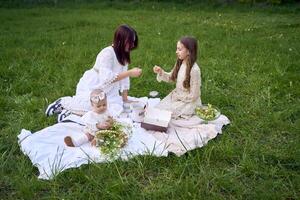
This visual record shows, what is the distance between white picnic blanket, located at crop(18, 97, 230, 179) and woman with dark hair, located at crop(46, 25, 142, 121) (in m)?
0.27

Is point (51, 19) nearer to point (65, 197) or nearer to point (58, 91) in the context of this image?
point (58, 91)

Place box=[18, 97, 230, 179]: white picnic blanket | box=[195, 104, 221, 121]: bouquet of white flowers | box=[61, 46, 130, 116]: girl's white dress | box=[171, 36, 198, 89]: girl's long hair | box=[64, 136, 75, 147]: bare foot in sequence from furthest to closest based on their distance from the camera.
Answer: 1. box=[61, 46, 130, 116]: girl's white dress
2. box=[171, 36, 198, 89]: girl's long hair
3. box=[195, 104, 221, 121]: bouquet of white flowers
4. box=[64, 136, 75, 147]: bare foot
5. box=[18, 97, 230, 179]: white picnic blanket

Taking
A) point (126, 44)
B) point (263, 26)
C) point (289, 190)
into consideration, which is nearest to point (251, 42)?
point (263, 26)

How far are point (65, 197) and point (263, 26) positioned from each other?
9002 millimetres

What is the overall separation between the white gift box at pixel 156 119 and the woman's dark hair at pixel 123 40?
2.92ft

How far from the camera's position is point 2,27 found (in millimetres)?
11844

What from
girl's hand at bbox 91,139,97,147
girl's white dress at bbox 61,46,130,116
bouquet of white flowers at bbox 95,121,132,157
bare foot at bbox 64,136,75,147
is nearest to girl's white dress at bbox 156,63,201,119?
girl's white dress at bbox 61,46,130,116

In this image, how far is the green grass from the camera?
13.9ft

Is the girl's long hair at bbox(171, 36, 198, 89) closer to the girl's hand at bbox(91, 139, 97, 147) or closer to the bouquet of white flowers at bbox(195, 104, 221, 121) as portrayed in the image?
the bouquet of white flowers at bbox(195, 104, 221, 121)

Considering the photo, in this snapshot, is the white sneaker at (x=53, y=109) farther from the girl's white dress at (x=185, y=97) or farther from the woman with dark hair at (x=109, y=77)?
A: the girl's white dress at (x=185, y=97)

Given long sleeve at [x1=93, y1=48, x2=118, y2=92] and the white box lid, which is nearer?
the white box lid

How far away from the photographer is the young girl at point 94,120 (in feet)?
16.3

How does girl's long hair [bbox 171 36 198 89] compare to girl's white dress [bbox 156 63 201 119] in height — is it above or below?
above

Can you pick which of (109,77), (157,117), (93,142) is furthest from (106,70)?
(93,142)
